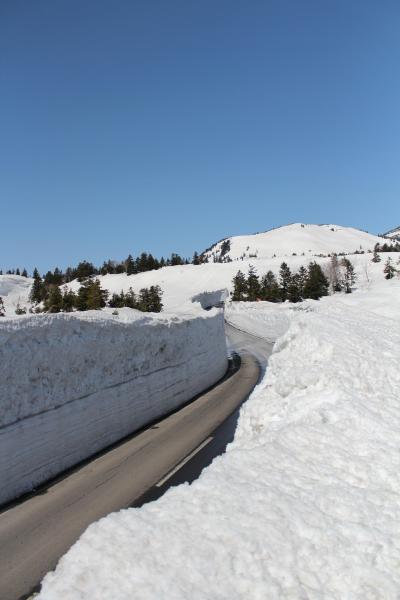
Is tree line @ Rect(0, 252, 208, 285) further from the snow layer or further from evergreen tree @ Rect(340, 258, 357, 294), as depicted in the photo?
the snow layer

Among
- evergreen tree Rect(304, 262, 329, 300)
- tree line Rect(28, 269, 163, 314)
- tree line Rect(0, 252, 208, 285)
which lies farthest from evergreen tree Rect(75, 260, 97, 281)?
evergreen tree Rect(304, 262, 329, 300)

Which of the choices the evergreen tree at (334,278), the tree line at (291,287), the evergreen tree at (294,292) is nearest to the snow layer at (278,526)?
the tree line at (291,287)

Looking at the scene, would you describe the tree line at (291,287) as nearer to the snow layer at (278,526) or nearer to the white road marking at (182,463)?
the white road marking at (182,463)

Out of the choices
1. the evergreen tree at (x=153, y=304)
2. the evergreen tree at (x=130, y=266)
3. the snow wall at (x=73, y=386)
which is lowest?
the evergreen tree at (x=153, y=304)

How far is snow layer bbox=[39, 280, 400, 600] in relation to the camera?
4020 millimetres

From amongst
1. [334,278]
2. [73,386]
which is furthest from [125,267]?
[73,386]

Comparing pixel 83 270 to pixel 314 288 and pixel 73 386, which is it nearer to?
pixel 314 288

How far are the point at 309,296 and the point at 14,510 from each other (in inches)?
3630

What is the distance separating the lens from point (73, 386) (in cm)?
1234

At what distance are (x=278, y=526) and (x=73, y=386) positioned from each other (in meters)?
8.61

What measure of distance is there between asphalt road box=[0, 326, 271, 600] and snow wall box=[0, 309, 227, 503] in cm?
55

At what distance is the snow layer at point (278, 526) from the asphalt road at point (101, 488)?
295cm

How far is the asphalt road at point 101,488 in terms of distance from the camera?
722cm

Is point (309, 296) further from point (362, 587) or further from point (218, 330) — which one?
point (362, 587)
